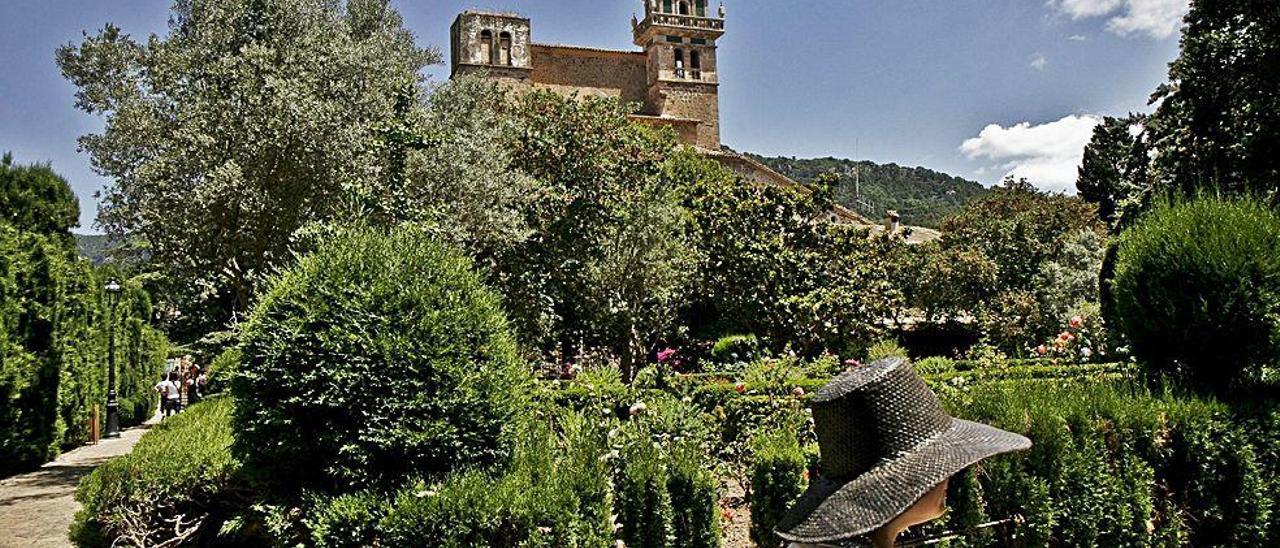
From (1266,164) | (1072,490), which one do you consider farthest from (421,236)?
(1266,164)

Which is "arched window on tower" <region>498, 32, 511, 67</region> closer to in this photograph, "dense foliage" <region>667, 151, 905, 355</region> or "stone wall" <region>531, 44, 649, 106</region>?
"stone wall" <region>531, 44, 649, 106</region>

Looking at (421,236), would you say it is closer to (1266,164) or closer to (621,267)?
(621,267)

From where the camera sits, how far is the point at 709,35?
5269 centimetres

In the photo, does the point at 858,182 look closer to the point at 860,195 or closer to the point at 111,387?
the point at 860,195

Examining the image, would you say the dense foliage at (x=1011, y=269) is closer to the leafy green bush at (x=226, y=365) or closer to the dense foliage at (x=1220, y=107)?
the dense foliage at (x=1220, y=107)

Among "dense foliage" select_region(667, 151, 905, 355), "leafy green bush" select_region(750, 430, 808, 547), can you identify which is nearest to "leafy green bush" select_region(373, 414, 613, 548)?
"leafy green bush" select_region(750, 430, 808, 547)

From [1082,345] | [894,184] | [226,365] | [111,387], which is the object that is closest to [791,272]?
[1082,345]

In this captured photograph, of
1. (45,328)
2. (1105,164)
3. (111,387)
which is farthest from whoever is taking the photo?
(1105,164)

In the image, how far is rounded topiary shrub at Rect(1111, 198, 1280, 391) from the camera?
612cm

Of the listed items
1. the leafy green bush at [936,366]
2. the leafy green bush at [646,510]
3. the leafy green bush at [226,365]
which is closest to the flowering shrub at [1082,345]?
Answer: the leafy green bush at [936,366]

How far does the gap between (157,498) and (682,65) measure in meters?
48.9

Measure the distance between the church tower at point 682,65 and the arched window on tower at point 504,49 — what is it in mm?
9320

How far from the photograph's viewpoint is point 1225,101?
55.8ft

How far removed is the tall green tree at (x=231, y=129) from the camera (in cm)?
1145
